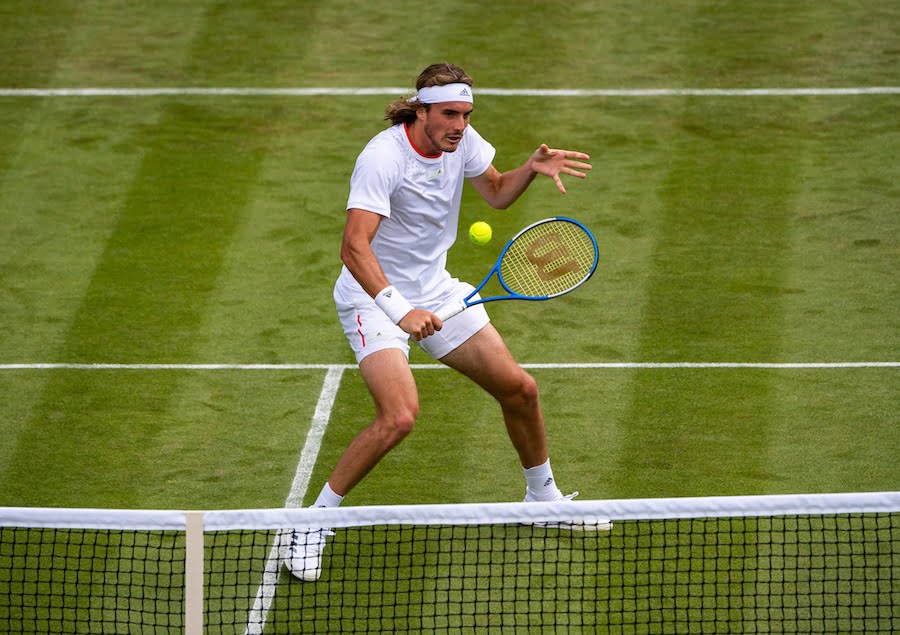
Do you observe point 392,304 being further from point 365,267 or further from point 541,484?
point 541,484

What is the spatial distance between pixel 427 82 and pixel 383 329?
49.0 inches

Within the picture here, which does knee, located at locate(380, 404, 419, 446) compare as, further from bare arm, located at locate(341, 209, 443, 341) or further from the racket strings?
the racket strings

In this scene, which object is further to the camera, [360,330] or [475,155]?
[475,155]

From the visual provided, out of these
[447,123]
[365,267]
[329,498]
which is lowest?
[329,498]

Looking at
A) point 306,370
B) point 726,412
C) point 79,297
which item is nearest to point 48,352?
point 79,297

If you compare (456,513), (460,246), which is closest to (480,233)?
(456,513)

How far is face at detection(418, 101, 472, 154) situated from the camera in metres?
6.82

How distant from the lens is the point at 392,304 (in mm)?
6500

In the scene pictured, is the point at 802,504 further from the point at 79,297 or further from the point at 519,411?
the point at 79,297

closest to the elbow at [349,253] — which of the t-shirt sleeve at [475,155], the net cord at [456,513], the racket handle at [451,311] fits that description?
the racket handle at [451,311]

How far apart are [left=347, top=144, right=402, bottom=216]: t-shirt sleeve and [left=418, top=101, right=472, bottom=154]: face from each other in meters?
0.24

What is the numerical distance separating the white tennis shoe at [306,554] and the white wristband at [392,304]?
44.9 inches

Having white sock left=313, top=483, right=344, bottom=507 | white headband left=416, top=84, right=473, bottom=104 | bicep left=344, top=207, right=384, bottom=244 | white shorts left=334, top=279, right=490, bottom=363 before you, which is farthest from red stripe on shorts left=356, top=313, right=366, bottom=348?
white headband left=416, top=84, right=473, bottom=104

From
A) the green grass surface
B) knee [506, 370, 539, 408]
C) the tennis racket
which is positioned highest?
the tennis racket
